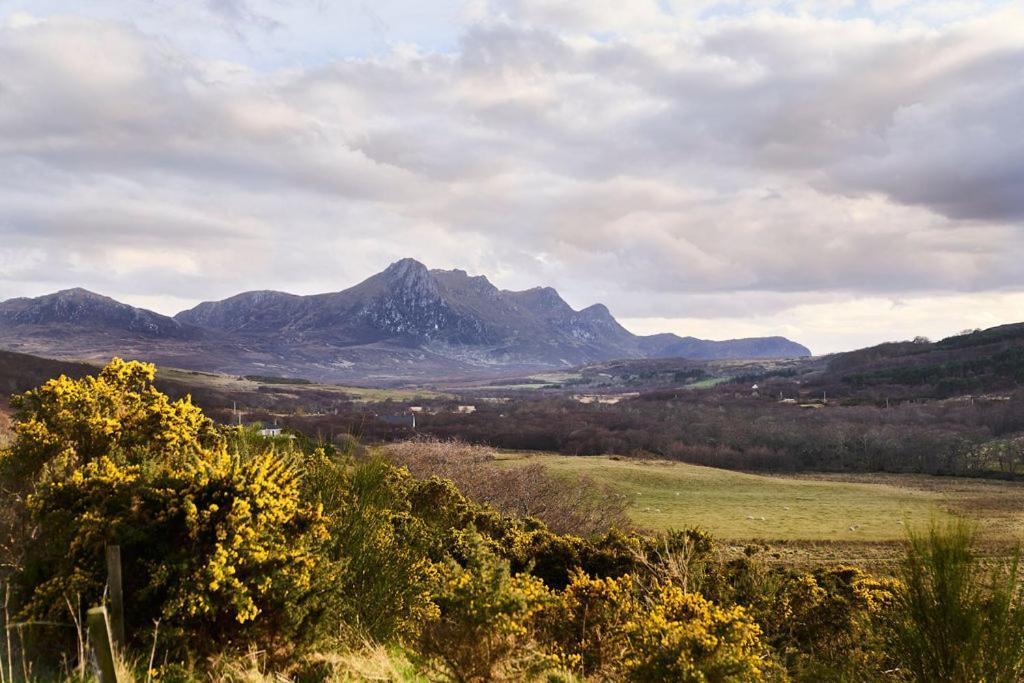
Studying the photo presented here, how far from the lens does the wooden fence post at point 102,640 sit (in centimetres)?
514

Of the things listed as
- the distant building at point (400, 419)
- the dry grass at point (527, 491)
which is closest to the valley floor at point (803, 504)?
the dry grass at point (527, 491)

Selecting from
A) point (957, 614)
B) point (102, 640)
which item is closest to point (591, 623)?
point (957, 614)

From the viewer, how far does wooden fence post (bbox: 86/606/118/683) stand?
5.14 meters

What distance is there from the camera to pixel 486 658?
9.70 meters

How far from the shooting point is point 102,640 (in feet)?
17.2

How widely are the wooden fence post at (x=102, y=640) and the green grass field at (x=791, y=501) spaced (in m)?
49.7

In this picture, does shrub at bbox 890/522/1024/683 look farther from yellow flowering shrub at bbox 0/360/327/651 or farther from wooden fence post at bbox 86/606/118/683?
wooden fence post at bbox 86/606/118/683

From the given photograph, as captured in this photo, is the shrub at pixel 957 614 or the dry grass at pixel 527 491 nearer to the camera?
the shrub at pixel 957 614

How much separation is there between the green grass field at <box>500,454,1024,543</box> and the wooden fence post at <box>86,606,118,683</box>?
163ft

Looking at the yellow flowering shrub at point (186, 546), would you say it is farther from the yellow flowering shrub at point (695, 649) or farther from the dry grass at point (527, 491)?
the dry grass at point (527, 491)

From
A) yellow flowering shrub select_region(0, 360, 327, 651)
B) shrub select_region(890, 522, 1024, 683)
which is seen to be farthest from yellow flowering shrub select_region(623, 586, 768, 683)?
yellow flowering shrub select_region(0, 360, 327, 651)

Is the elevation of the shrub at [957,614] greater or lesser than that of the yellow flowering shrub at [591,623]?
greater

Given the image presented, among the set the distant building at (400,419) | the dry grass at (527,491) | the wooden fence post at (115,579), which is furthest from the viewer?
the distant building at (400,419)

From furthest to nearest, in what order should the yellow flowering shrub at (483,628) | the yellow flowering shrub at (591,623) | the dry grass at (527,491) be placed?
the dry grass at (527,491), the yellow flowering shrub at (591,623), the yellow flowering shrub at (483,628)
